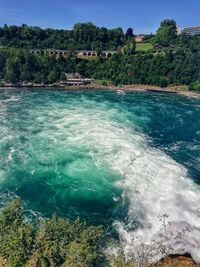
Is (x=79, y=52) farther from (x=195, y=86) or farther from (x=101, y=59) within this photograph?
(x=195, y=86)

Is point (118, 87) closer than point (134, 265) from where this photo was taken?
No

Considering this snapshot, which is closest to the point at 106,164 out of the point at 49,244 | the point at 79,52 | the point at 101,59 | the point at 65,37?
the point at 49,244

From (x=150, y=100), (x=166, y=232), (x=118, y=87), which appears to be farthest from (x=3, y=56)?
(x=166, y=232)

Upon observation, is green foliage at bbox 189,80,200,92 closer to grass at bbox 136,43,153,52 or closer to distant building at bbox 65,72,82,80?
grass at bbox 136,43,153,52

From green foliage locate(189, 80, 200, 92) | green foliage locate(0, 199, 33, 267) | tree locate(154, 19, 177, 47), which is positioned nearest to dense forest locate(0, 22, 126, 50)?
tree locate(154, 19, 177, 47)

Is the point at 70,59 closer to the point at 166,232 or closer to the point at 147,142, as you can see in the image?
the point at 147,142

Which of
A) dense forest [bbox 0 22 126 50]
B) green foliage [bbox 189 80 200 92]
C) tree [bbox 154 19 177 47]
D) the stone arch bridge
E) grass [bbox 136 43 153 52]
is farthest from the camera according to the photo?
tree [bbox 154 19 177 47]

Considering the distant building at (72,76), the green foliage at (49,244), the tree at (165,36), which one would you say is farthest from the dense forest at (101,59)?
the green foliage at (49,244)
